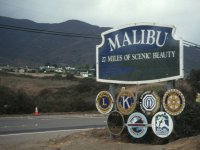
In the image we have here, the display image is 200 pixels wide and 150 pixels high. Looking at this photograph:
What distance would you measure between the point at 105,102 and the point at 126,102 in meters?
0.84

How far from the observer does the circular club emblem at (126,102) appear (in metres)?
12.7

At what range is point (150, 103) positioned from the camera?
12336 mm

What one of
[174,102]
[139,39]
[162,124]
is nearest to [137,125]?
[162,124]

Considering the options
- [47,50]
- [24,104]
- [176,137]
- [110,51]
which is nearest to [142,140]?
[176,137]

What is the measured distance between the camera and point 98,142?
1239cm

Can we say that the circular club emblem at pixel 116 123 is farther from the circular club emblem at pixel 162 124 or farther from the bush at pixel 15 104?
the bush at pixel 15 104

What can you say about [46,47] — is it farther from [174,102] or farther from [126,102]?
[174,102]

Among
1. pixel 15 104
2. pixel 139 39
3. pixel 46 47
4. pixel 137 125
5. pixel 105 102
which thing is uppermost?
pixel 46 47

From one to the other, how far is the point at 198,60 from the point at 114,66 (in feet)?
309

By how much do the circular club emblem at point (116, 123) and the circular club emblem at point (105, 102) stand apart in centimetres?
22

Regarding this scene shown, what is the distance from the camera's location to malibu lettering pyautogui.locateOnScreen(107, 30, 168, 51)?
40.9 feet

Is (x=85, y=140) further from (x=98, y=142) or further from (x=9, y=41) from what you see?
(x=9, y=41)

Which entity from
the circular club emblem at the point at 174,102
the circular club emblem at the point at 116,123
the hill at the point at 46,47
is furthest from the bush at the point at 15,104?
the hill at the point at 46,47

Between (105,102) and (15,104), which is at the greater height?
(105,102)
